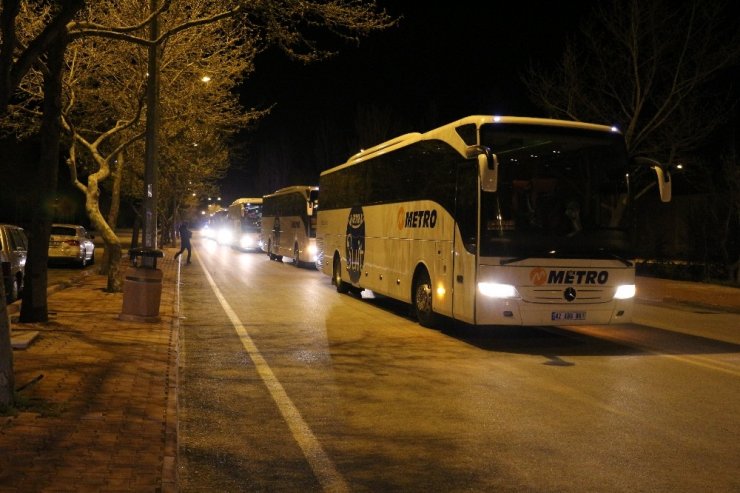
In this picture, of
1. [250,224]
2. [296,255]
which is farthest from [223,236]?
[296,255]

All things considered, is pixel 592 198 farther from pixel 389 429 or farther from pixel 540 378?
pixel 389 429

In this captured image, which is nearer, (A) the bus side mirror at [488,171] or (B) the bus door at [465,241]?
(A) the bus side mirror at [488,171]

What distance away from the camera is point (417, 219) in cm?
1473

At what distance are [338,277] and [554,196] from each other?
1051cm

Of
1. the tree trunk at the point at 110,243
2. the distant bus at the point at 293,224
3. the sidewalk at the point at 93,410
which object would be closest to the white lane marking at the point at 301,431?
the sidewalk at the point at 93,410

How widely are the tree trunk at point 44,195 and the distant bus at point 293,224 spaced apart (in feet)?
59.3

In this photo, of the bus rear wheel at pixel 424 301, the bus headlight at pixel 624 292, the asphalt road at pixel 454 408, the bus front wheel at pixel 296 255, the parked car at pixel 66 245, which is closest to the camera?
the asphalt road at pixel 454 408

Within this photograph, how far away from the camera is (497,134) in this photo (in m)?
11.9

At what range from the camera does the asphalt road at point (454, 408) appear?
5926mm

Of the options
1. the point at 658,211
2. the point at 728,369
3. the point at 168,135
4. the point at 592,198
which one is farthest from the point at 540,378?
the point at 658,211

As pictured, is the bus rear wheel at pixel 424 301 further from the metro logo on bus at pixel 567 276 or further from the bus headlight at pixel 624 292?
the bus headlight at pixel 624 292

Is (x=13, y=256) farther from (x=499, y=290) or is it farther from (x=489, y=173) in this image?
(x=489, y=173)

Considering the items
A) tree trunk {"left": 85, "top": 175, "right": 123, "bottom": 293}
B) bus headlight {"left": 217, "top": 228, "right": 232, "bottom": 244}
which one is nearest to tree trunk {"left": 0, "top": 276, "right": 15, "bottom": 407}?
tree trunk {"left": 85, "top": 175, "right": 123, "bottom": 293}

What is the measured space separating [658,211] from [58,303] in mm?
27064
